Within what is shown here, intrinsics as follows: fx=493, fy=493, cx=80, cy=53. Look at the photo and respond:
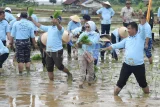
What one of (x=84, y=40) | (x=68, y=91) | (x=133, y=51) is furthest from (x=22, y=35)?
(x=133, y=51)

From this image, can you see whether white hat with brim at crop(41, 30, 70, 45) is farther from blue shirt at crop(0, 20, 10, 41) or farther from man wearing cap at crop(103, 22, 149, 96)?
man wearing cap at crop(103, 22, 149, 96)

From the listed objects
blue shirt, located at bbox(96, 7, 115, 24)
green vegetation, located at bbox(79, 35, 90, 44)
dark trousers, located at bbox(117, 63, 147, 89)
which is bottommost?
blue shirt, located at bbox(96, 7, 115, 24)

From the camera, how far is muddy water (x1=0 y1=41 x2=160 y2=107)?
9273 millimetres

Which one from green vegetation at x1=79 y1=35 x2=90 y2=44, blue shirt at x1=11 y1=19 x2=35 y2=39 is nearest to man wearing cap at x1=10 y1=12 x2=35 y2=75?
blue shirt at x1=11 y1=19 x2=35 y2=39

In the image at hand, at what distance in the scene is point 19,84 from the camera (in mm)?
11242

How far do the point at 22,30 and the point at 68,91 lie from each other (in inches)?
101

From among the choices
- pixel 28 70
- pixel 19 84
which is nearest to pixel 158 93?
pixel 19 84

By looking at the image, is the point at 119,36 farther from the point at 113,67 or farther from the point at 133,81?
the point at 133,81

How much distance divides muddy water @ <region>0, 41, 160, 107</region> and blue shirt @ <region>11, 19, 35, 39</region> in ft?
3.37

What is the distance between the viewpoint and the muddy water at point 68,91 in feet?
30.4

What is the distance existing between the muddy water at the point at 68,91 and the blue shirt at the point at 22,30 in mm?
1026

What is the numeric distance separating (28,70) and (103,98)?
3.58 m

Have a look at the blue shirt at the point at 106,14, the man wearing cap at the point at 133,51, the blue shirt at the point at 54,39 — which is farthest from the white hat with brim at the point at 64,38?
the blue shirt at the point at 106,14

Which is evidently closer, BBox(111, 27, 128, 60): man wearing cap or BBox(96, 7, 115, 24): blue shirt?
BBox(111, 27, 128, 60): man wearing cap
